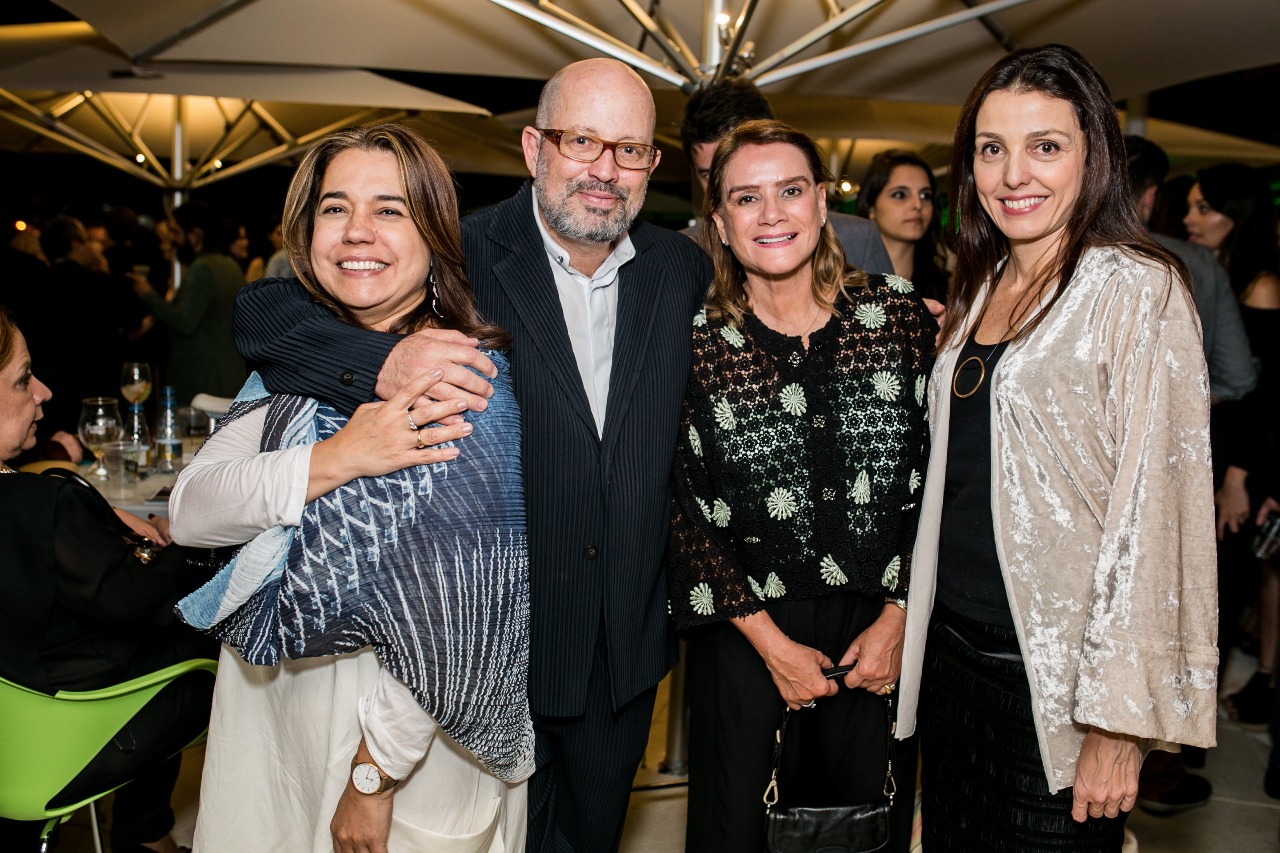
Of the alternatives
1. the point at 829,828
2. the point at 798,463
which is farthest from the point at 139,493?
the point at 829,828

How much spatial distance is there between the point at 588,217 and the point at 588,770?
115cm

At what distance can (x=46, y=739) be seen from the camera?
2111mm

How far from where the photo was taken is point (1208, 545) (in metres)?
1.54

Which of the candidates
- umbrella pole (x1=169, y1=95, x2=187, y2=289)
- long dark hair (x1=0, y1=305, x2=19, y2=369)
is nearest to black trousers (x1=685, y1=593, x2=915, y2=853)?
long dark hair (x1=0, y1=305, x2=19, y2=369)

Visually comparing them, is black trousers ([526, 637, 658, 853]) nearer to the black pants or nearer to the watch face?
the watch face

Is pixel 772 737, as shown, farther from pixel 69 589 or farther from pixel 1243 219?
pixel 1243 219

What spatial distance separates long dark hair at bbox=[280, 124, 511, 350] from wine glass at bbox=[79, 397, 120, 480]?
188cm

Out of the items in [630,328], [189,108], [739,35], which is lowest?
[630,328]

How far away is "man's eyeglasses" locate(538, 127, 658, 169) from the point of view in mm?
2014

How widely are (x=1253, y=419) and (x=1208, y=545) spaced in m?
2.55

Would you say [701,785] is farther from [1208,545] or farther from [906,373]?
[1208,545]

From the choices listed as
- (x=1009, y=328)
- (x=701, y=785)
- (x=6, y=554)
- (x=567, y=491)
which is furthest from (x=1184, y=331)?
(x=6, y=554)

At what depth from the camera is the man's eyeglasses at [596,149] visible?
2014 millimetres

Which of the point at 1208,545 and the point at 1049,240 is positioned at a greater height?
the point at 1049,240
